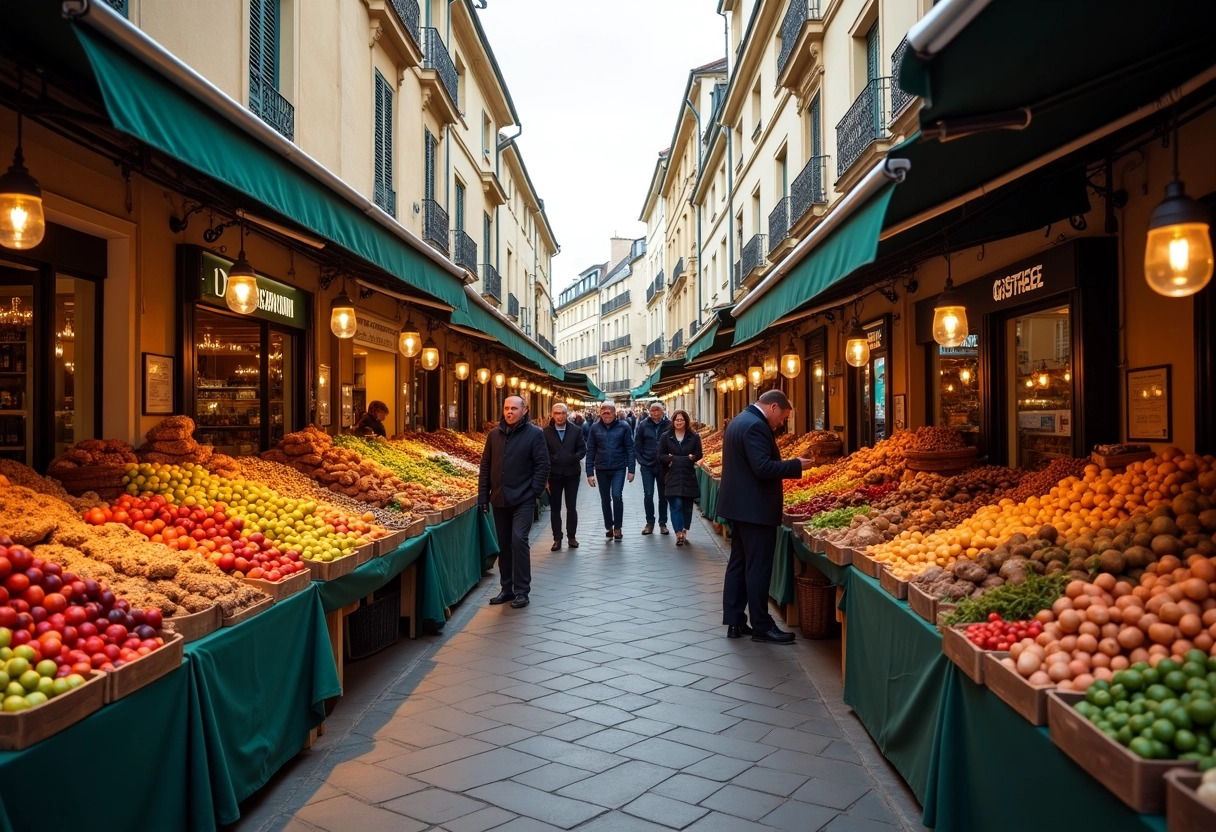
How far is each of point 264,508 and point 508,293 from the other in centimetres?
2341

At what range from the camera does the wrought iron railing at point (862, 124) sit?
37.0ft

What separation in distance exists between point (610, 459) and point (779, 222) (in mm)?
7357

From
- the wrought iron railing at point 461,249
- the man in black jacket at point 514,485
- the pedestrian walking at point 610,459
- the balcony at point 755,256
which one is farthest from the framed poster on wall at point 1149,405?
the wrought iron railing at point 461,249

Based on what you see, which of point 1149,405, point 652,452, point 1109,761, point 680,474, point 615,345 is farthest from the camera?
point 615,345

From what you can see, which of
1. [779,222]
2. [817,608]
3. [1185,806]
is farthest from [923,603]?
[779,222]

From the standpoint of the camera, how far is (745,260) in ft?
72.0

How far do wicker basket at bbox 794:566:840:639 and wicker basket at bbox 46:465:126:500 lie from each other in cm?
518

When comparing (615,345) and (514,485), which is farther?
(615,345)

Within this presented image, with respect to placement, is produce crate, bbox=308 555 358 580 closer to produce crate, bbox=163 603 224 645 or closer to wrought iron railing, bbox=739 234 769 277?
produce crate, bbox=163 603 224 645

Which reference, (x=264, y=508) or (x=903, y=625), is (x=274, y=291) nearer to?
(x=264, y=508)

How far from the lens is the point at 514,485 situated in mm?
8242

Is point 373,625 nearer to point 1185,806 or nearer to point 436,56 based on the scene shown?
point 1185,806

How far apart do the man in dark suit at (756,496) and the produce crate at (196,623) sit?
3.96 meters

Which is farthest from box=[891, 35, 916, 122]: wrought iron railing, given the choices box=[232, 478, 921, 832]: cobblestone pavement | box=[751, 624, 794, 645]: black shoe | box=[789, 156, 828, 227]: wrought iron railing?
box=[232, 478, 921, 832]: cobblestone pavement
